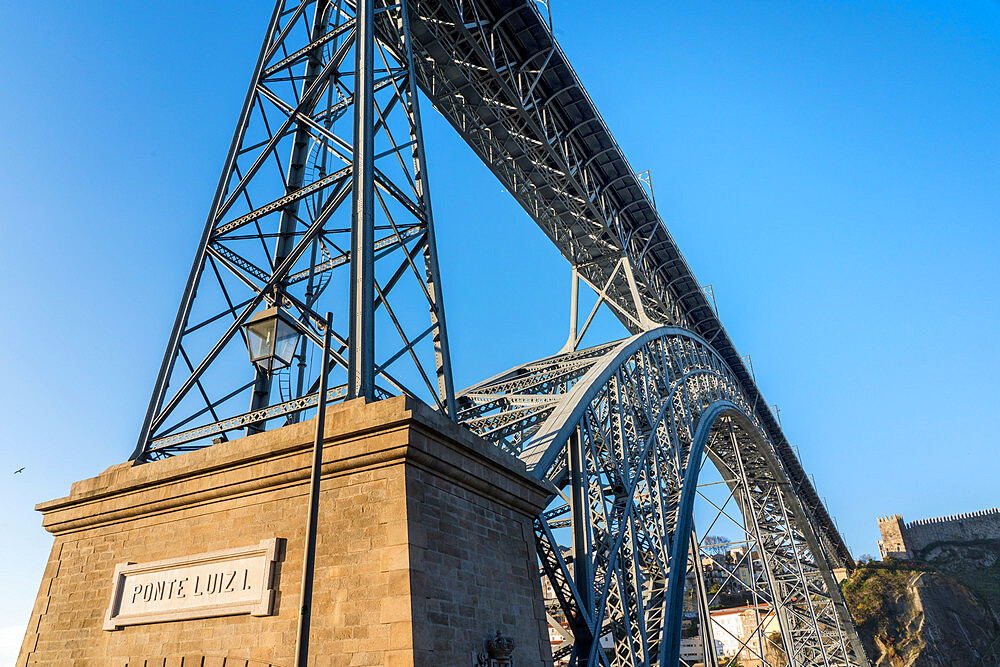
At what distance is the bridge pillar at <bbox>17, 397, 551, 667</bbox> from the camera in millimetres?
5734

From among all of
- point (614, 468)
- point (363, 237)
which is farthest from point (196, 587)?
point (614, 468)

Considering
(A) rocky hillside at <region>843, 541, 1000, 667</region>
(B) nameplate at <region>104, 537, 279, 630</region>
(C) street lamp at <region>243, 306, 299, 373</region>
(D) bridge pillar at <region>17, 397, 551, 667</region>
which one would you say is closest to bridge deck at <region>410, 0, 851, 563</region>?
(C) street lamp at <region>243, 306, 299, 373</region>

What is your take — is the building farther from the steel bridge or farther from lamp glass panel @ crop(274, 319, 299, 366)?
lamp glass panel @ crop(274, 319, 299, 366)

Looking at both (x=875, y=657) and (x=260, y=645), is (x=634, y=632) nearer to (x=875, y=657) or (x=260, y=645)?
(x=260, y=645)

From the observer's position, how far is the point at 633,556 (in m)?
13.8

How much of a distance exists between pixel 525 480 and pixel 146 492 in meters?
4.22

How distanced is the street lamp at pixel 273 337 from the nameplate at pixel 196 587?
213 centimetres

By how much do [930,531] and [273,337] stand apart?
80.0 metres

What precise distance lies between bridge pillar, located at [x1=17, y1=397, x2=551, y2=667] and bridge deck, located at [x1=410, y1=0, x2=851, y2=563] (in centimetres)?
967

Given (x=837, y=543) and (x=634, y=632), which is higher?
(x=837, y=543)

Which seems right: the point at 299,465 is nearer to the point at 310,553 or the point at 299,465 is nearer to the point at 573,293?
the point at 310,553

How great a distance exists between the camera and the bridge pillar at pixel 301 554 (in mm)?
5734

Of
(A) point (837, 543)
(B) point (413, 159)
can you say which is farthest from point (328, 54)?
(A) point (837, 543)

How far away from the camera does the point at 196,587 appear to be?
6.56m
